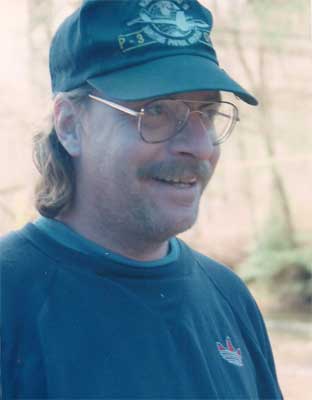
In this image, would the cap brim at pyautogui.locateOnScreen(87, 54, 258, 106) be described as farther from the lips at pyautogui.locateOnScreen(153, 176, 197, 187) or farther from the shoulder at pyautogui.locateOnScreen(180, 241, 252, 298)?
the shoulder at pyautogui.locateOnScreen(180, 241, 252, 298)

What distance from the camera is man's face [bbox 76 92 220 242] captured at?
1.71 m

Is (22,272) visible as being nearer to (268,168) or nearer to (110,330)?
(110,330)

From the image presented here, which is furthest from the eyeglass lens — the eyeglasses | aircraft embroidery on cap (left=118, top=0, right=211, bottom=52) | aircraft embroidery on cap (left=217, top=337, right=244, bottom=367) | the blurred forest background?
the blurred forest background

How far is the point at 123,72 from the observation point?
174cm

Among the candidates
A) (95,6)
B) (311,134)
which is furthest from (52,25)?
(95,6)

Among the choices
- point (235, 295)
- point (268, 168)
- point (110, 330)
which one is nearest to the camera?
point (110, 330)

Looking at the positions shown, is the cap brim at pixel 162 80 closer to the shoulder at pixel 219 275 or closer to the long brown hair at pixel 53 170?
the long brown hair at pixel 53 170

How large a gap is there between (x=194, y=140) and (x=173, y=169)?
0.09 metres

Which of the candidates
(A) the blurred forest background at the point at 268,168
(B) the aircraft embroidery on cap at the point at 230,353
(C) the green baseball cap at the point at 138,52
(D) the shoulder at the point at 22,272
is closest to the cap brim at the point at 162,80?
(C) the green baseball cap at the point at 138,52

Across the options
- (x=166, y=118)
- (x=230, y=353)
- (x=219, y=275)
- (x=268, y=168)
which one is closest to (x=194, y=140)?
(x=166, y=118)

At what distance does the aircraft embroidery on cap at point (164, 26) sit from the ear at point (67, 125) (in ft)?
0.73

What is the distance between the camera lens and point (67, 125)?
186cm

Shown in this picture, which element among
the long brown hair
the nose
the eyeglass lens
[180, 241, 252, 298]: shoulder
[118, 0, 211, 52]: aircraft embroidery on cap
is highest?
[118, 0, 211, 52]: aircraft embroidery on cap

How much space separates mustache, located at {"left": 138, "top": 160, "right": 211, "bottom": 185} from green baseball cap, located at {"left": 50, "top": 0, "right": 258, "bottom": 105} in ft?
0.54
